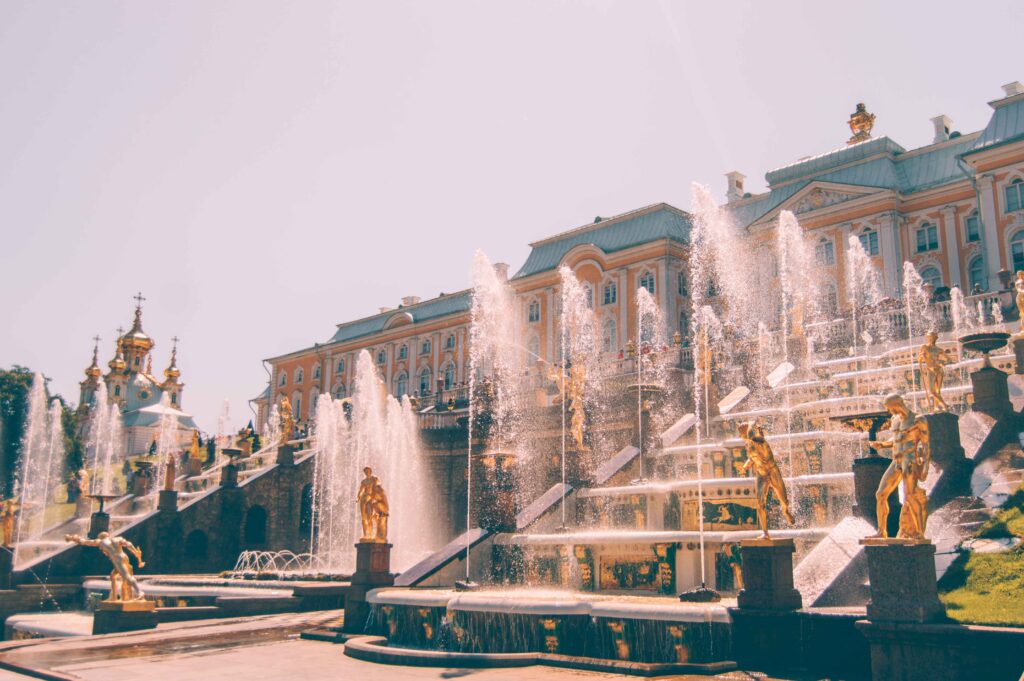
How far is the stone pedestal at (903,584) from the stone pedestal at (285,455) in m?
23.8

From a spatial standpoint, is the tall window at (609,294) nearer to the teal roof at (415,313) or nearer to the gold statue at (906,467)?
the teal roof at (415,313)

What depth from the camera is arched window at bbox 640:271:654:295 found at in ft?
153

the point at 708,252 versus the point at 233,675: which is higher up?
the point at 708,252

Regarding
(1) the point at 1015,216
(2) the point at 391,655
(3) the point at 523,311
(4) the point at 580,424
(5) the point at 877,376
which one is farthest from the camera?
(3) the point at 523,311

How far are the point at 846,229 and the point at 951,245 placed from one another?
4458 millimetres

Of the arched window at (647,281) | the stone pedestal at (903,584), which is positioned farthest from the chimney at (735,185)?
the stone pedestal at (903,584)

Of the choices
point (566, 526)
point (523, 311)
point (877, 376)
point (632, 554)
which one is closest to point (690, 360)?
point (877, 376)

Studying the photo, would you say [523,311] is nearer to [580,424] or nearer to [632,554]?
[580,424]

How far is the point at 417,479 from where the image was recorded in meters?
28.0

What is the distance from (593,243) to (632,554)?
37.0 meters

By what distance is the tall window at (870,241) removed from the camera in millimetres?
39625

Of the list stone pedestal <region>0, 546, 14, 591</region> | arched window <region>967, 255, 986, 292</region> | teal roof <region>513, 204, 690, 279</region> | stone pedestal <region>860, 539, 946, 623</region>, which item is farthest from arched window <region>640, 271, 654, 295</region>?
stone pedestal <region>860, 539, 946, 623</region>

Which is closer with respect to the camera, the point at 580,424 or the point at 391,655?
the point at 391,655

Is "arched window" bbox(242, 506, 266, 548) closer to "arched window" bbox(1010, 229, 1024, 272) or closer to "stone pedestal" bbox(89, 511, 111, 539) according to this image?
"stone pedestal" bbox(89, 511, 111, 539)
